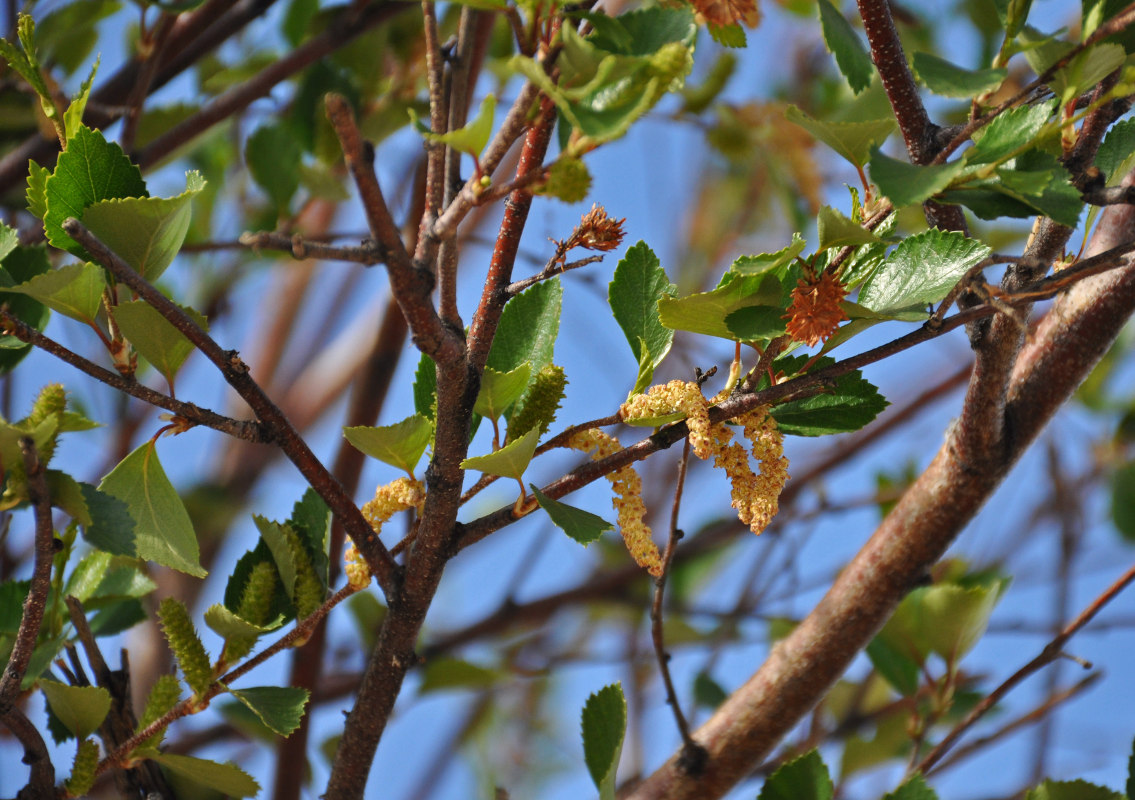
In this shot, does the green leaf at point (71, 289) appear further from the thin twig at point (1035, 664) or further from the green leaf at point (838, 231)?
the thin twig at point (1035, 664)

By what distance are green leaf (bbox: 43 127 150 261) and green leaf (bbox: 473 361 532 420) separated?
0.19 meters

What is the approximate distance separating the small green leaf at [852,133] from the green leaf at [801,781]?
34cm

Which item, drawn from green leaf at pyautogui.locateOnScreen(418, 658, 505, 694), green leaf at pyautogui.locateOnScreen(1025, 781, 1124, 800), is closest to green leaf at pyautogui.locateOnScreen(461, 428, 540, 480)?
green leaf at pyautogui.locateOnScreen(1025, 781, 1124, 800)

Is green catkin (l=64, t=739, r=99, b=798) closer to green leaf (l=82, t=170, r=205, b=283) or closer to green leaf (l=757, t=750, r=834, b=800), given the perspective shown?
green leaf (l=82, t=170, r=205, b=283)

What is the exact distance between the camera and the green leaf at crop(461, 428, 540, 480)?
0.42 metres

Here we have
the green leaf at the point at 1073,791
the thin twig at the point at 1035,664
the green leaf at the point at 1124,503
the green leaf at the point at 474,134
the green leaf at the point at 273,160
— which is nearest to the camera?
the green leaf at the point at 474,134

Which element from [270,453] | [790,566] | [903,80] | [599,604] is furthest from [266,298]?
[903,80]

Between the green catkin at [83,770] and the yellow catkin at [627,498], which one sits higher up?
the yellow catkin at [627,498]

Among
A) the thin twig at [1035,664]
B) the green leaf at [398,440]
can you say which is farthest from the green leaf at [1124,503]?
the green leaf at [398,440]

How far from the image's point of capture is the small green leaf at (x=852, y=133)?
0.38 meters

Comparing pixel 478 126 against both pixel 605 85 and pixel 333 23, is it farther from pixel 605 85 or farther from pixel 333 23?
pixel 333 23

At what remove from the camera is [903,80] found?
0.47 metres

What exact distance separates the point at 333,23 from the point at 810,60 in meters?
1.24

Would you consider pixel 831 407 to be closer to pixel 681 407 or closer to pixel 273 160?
pixel 681 407
